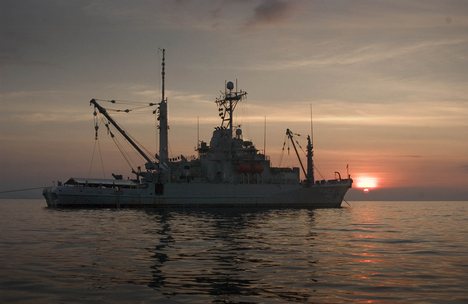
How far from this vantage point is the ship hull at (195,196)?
7106 centimetres

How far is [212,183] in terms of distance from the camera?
249 feet

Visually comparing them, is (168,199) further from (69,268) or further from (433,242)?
(69,268)

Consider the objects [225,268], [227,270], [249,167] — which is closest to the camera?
[227,270]

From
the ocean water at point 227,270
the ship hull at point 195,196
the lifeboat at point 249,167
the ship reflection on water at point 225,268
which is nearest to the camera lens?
the ocean water at point 227,270

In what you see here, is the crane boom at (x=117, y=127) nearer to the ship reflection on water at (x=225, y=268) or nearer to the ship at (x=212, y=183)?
the ship at (x=212, y=183)

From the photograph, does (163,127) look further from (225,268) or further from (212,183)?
(225,268)

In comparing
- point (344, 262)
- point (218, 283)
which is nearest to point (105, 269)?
point (218, 283)

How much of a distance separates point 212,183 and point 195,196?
3482 mm

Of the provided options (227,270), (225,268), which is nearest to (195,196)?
(225,268)

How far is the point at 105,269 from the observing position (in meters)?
17.6

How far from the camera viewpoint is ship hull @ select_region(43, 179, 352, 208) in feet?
233

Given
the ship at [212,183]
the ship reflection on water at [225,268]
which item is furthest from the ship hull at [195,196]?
the ship reflection on water at [225,268]

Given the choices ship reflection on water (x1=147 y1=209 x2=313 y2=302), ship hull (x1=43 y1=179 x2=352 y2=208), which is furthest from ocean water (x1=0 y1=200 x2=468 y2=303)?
ship hull (x1=43 y1=179 x2=352 y2=208)

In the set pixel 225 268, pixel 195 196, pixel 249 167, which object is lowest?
pixel 225 268
